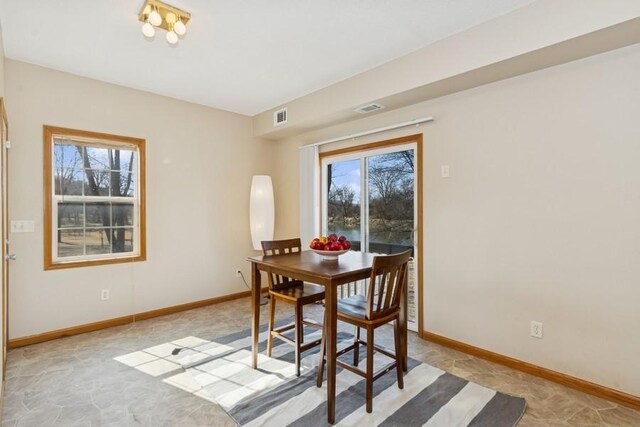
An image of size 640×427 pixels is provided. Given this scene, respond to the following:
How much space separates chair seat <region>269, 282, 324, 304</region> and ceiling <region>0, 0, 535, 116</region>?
200 cm

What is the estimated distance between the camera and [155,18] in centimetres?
216

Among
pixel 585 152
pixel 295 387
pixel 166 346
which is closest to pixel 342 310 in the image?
pixel 295 387

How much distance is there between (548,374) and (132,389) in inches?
117

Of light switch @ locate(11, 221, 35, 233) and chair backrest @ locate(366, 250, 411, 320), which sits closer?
chair backrest @ locate(366, 250, 411, 320)

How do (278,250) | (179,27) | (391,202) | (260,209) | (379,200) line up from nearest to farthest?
(179,27)
(278,250)
(391,202)
(379,200)
(260,209)

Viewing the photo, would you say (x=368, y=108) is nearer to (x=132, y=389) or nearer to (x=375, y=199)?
(x=375, y=199)

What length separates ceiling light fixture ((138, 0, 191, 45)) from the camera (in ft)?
7.04

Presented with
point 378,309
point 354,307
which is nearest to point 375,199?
point 354,307

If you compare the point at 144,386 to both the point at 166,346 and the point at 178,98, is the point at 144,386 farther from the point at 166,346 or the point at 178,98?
the point at 178,98

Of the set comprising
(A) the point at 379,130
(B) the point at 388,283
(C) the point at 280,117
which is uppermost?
(C) the point at 280,117

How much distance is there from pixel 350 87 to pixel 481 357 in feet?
8.97

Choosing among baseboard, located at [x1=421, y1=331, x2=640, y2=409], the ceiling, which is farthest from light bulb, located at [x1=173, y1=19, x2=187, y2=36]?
baseboard, located at [x1=421, y1=331, x2=640, y2=409]

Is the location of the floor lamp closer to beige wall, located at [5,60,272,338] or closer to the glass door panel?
beige wall, located at [5,60,272,338]

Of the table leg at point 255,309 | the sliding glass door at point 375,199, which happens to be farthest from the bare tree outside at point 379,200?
the table leg at point 255,309
